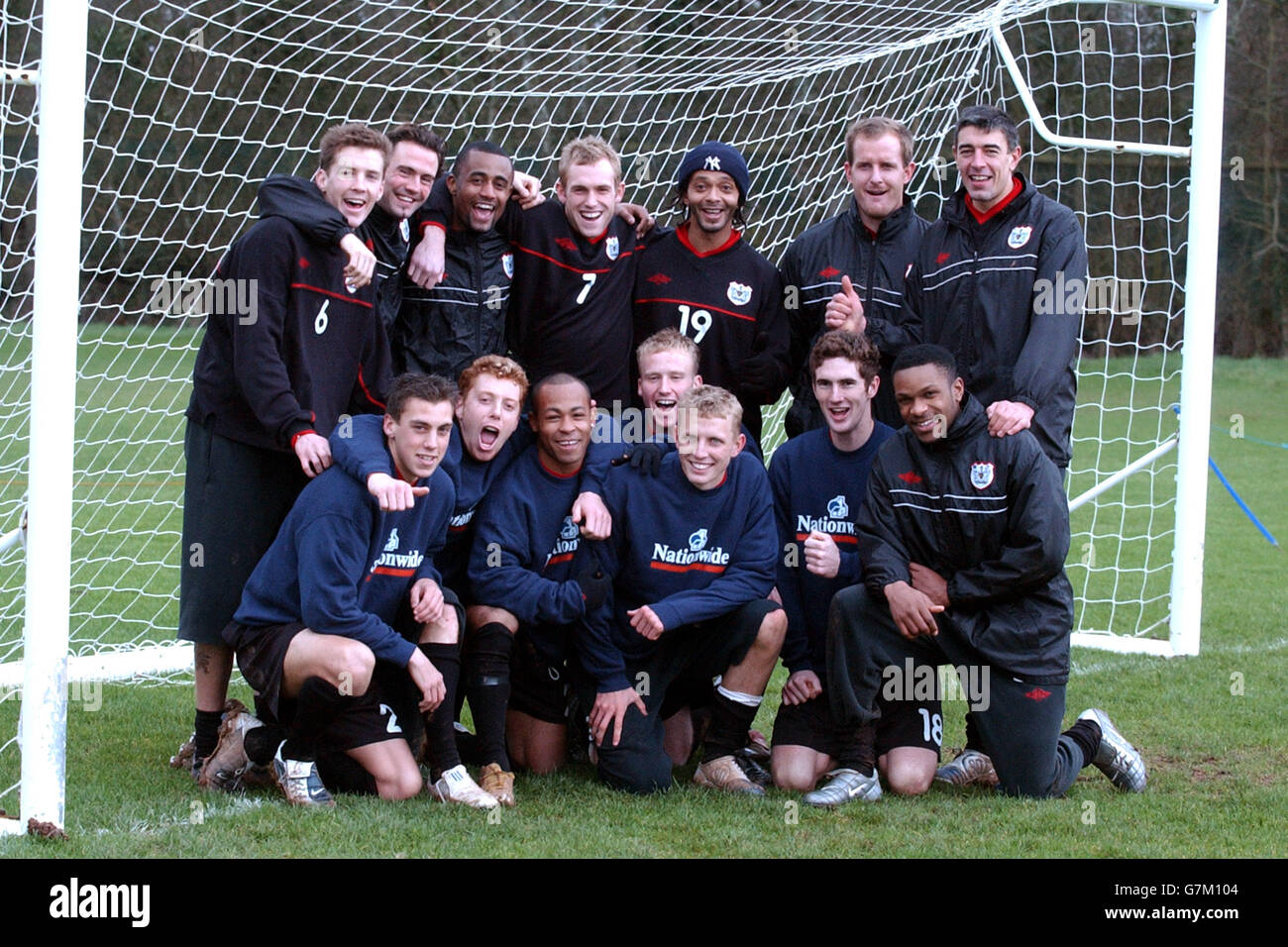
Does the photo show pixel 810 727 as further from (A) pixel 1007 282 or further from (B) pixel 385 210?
(B) pixel 385 210

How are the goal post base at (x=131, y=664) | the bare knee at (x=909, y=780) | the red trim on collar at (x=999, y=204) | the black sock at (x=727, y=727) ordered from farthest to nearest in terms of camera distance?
the goal post base at (x=131, y=664) < the red trim on collar at (x=999, y=204) < the black sock at (x=727, y=727) < the bare knee at (x=909, y=780)

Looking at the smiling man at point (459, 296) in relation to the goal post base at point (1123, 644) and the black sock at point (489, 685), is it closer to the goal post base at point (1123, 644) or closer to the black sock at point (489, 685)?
the black sock at point (489, 685)

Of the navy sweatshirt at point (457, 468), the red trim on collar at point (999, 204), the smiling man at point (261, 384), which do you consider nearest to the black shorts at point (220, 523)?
the smiling man at point (261, 384)

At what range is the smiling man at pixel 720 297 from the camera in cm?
449

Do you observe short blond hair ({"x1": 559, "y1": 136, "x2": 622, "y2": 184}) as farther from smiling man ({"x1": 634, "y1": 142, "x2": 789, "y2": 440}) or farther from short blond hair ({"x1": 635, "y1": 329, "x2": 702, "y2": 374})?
short blond hair ({"x1": 635, "y1": 329, "x2": 702, "y2": 374})

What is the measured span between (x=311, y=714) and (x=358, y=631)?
261mm

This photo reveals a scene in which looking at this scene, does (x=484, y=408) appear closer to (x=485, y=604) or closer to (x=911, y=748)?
(x=485, y=604)

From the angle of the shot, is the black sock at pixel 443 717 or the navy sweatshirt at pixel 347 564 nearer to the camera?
the navy sweatshirt at pixel 347 564

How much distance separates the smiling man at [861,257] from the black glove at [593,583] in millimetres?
980

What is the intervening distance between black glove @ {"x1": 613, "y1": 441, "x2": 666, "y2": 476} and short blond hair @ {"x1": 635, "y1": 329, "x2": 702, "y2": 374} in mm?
291

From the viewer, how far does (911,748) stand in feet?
13.1

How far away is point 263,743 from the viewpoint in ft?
12.4
